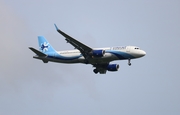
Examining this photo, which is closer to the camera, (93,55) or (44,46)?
(93,55)

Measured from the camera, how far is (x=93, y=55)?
316ft

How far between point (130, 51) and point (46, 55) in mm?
17825

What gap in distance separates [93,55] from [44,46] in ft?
51.8

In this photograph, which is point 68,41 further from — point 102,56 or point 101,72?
point 101,72

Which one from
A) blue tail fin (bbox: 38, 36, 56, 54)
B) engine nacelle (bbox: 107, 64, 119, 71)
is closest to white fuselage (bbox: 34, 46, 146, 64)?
engine nacelle (bbox: 107, 64, 119, 71)

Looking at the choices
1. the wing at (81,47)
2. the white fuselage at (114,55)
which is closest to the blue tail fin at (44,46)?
the white fuselage at (114,55)

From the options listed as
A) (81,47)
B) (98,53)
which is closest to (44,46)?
(81,47)

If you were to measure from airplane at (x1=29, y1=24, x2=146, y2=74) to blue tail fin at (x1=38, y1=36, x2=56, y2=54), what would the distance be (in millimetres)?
326

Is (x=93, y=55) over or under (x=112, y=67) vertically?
over

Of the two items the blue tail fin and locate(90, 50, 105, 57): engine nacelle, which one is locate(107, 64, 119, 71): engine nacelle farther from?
the blue tail fin

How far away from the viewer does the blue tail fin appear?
106 m

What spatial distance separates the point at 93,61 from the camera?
9831cm

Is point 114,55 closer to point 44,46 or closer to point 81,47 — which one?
point 81,47

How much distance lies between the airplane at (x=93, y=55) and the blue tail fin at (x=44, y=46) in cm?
33
